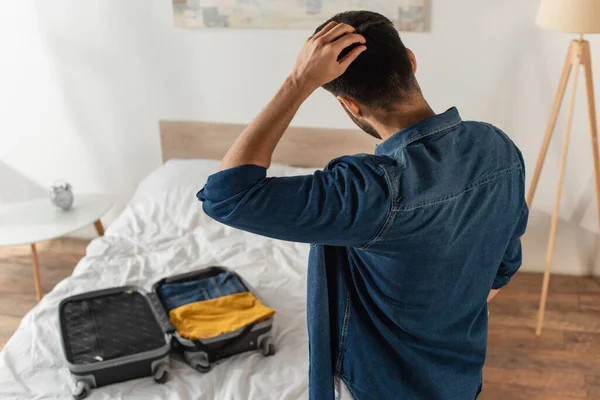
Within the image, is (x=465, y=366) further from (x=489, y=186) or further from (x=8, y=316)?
(x=8, y=316)

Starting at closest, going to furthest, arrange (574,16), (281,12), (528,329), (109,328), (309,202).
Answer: (309,202), (109,328), (574,16), (528,329), (281,12)

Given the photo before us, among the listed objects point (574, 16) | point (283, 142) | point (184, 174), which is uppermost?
point (574, 16)

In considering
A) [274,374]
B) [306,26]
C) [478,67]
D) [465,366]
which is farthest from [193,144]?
[465,366]

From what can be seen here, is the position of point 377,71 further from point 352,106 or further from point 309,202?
point 309,202

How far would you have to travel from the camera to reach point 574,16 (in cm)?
220

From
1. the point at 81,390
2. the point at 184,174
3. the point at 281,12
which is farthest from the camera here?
the point at 184,174

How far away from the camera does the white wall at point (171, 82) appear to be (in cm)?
271

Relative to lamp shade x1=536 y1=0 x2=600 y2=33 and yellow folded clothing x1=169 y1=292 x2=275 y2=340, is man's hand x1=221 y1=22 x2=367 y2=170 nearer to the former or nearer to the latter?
yellow folded clothing x1=169 y1=292 x2=275 y2=340

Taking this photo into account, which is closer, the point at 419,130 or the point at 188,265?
the point at 419,130

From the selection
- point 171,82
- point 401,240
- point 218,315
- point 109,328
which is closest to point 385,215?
point 401,240

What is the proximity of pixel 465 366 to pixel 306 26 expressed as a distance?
200cm

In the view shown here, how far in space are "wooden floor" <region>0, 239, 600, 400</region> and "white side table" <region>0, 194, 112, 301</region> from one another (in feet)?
0.74

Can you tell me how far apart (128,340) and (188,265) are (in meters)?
0.54

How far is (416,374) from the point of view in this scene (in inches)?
44.0
